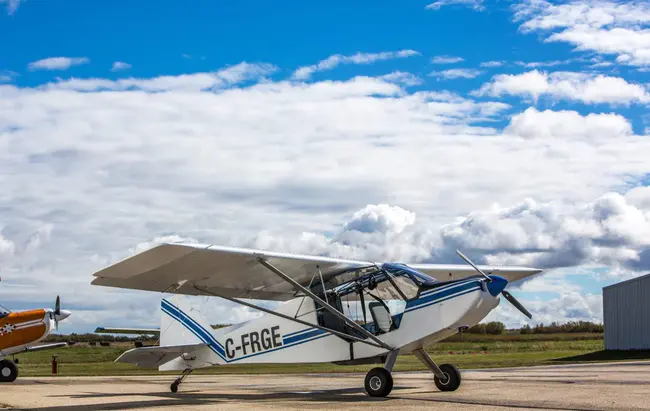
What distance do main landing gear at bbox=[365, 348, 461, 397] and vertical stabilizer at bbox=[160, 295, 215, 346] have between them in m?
4.92

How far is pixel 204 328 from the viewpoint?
18.2 meters

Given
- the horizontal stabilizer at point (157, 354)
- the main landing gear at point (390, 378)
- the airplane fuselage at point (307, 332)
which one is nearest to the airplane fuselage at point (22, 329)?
the airplane fuselage at point (307, 332)

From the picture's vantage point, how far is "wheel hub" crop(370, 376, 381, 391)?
1433 centimetres

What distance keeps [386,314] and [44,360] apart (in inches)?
1613

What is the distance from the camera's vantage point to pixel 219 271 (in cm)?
1518

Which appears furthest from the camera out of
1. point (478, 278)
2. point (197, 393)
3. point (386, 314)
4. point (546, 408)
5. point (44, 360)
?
point (44, 360)

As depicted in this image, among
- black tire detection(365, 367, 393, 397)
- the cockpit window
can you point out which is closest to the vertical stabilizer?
black tire detection(365, 367, 393, 397)

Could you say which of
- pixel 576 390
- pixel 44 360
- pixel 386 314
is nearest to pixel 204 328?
pixel 386 314

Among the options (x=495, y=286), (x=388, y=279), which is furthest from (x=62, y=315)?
(x=495, y=286)

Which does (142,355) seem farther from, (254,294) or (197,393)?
(254,294)

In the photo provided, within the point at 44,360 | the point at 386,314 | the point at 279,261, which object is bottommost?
the point at 44,360

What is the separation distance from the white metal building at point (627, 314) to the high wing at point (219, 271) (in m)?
31.2

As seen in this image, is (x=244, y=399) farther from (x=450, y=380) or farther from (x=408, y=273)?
(x=450, y=380)

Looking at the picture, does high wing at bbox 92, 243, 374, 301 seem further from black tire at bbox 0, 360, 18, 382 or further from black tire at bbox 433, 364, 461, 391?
black tire at bbox 0, 360, 18, 382
